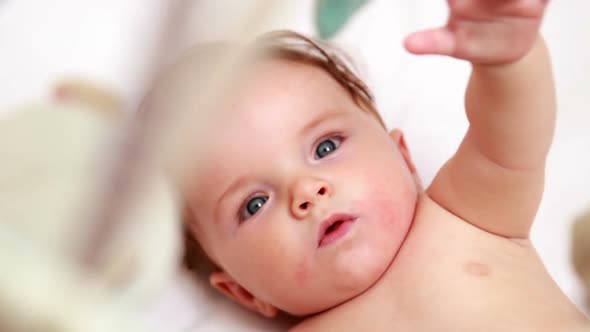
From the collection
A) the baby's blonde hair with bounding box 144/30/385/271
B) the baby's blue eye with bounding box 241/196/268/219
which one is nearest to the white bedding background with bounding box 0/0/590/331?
the baby's blonde hair with bounding box 144/30/385/271

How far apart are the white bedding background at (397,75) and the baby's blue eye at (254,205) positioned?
4.9 inches

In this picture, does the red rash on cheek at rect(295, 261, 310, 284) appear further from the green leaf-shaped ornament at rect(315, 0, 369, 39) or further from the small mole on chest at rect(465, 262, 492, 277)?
the green leaf-shaped ornament at rect(315, 0, 369, 39)

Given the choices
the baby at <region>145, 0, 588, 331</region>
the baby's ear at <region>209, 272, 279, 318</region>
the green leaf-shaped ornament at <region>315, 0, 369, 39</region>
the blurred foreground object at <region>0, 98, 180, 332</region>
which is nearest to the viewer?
the blurred foreground object at <region>0, 98, 180, 332</region>

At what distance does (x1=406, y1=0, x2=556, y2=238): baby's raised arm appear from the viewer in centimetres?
52

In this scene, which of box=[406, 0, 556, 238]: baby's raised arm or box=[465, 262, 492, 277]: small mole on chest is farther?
box=[465, 262, 492, 277]: small mole on chest

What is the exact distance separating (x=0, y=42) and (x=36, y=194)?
416 mm

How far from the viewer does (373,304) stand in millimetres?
700

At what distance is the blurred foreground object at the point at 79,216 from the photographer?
1.01 feet

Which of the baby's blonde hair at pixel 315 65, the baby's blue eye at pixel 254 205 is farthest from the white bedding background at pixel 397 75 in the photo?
the baby's blue eye at pixel 254 205

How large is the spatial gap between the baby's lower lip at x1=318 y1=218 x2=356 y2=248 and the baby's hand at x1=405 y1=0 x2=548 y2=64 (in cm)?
21

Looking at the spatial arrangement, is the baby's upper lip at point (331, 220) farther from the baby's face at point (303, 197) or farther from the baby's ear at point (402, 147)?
the baby's ear at point (402, 147)

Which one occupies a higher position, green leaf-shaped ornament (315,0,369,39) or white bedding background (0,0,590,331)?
green leaf-shaped ornament (315,0,369,39)

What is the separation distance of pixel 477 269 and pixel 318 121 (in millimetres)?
200

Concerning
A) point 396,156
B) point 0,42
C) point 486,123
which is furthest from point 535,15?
point 0,42
